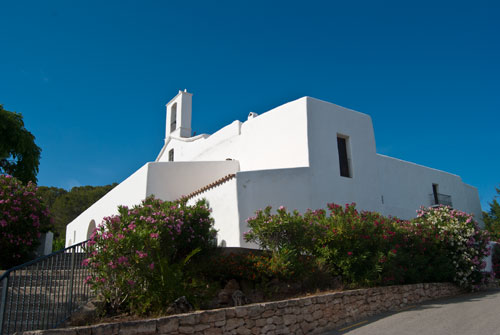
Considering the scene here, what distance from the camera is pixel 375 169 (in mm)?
16016

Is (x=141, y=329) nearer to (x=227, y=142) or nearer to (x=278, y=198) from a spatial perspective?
(x=278, y=198)

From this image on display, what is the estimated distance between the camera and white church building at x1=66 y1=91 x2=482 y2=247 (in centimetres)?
1251

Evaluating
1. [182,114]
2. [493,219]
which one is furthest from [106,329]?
[493,219]

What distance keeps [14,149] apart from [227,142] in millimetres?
9297

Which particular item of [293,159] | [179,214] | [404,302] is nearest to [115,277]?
[179,214]

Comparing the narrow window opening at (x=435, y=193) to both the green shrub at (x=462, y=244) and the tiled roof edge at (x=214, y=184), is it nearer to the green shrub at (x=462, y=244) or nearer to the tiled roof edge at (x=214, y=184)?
the green shrub at (x=462, y=244)

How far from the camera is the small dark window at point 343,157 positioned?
49.3 feet

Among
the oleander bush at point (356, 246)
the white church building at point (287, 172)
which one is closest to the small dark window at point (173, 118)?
the white church building at point (287, 172)

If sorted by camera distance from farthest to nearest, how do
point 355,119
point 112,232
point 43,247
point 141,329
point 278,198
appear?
point 355,119 → point 43,247 → point 278,198 → point 112,232 → point 141,329

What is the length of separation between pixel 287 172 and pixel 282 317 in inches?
252

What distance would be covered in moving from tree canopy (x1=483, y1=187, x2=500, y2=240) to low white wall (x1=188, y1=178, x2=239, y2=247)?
17203 mm

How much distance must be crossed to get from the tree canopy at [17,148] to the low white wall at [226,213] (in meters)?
9.22

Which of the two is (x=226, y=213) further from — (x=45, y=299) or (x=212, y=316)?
(x=45, y=299)

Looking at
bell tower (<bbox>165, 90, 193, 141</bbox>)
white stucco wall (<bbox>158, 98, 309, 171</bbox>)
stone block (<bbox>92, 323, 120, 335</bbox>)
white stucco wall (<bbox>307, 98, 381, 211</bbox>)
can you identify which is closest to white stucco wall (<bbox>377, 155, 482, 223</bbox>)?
white stucco wall (<bbox>307, 98, 381, 211</bbox>)
